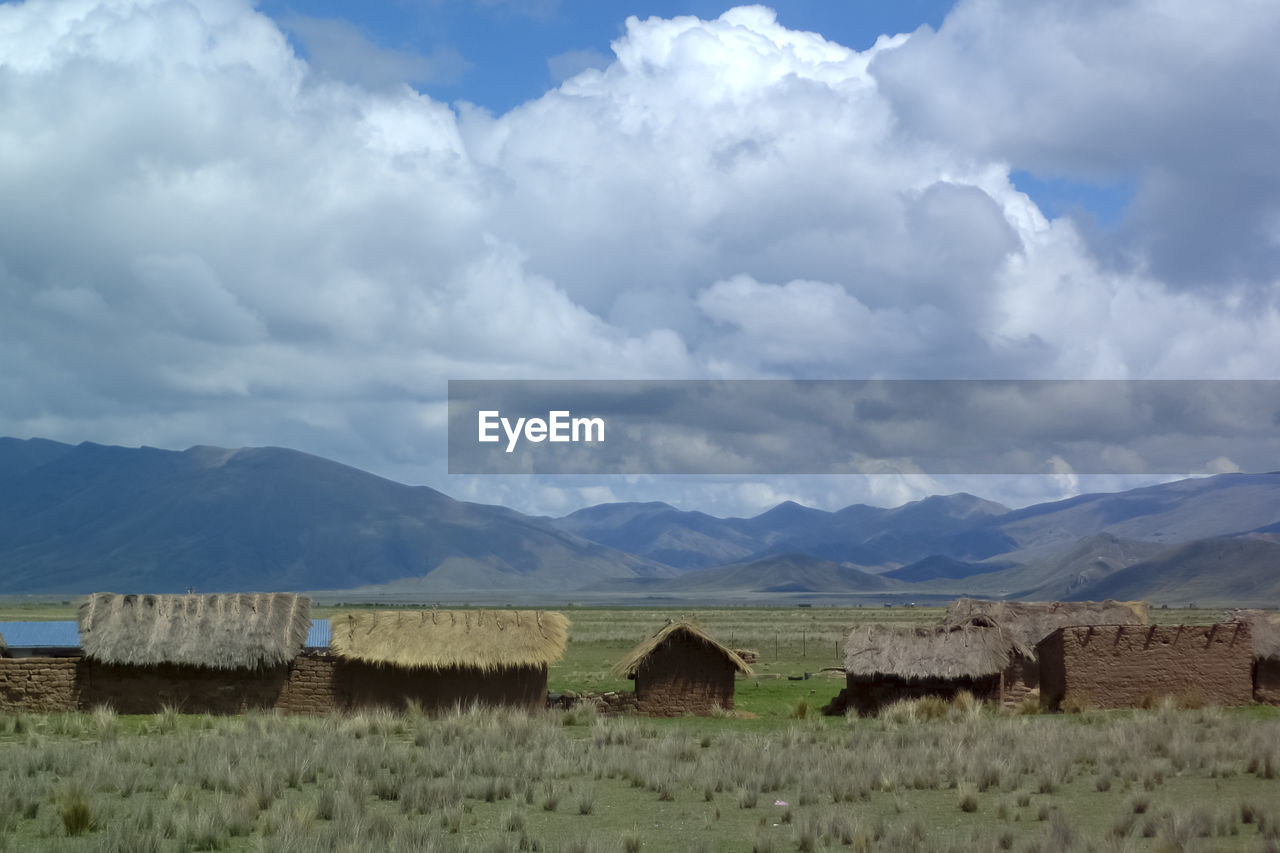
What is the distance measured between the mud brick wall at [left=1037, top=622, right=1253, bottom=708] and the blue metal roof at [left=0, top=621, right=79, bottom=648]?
32.0 metres

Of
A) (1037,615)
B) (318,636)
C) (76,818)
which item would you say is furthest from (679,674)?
(76,818)

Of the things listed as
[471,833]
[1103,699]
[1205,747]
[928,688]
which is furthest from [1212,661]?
[471,833]

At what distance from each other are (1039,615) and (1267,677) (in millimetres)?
6816

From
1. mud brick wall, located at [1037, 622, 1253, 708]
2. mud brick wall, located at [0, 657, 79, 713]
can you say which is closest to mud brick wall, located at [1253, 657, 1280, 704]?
mud brick wall, located at [1037, 622, 1253, 708]

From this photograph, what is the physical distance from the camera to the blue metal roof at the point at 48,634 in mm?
43656

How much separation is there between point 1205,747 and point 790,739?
22.8 feet

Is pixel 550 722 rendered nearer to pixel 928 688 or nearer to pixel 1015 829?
pixel 928 688

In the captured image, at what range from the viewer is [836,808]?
16516mm

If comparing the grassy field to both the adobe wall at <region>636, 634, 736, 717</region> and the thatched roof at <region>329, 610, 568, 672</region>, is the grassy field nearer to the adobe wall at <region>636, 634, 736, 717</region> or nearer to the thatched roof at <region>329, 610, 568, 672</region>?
the thatched roof at <region>329, 610, 568, 672</region>

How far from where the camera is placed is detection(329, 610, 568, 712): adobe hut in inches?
1155

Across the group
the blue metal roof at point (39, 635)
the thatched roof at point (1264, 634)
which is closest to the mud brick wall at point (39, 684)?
the blue metal roof at point (39, 635)

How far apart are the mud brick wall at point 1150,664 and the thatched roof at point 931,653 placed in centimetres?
177

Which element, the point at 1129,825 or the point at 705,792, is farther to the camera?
the point at 705,792

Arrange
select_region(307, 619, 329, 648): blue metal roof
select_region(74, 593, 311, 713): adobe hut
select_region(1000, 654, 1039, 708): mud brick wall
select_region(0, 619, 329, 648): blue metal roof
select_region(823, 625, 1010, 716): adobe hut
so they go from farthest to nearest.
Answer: select_region(0, 619, 329, 648): blue metal roof → select_region(307, 619, 329, 648): blue metal roof → select_region(1000, 654, 1039, 708): mud brick wall → select_region(823, 625, 1010, 716): adobe hut → select_region(74, 593, 311, 713): adobe hut
